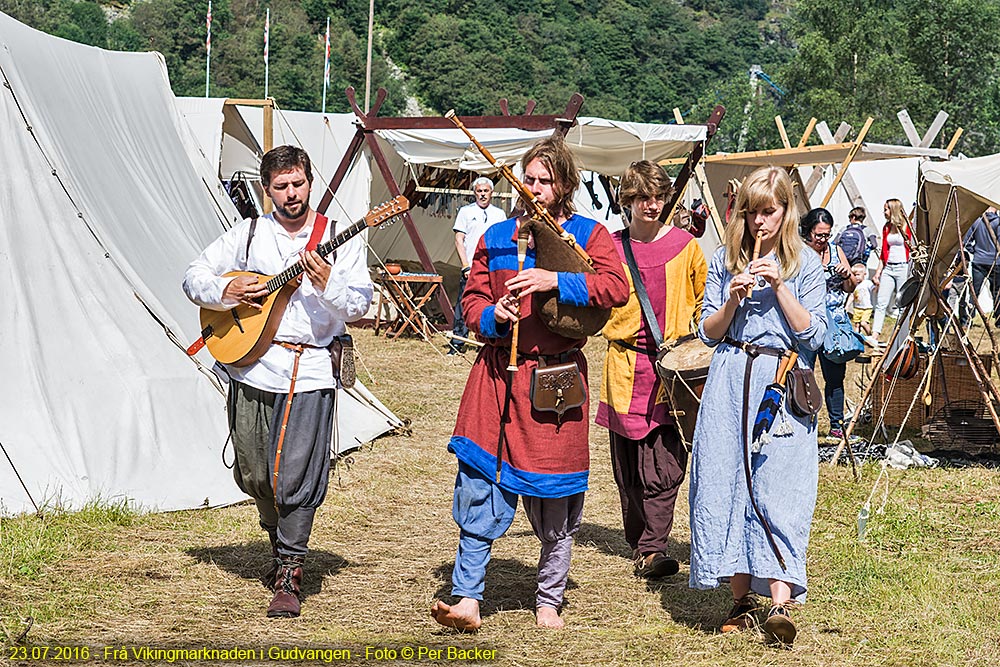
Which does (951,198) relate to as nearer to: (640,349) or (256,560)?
(640,349)

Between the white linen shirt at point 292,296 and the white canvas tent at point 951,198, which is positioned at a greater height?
the white canvas tent at point 951,198

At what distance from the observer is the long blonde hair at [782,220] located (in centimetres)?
386

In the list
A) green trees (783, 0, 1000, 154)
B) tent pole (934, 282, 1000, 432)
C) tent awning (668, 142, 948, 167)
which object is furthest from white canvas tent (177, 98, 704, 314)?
green trees (783, 0, 1000, 154)

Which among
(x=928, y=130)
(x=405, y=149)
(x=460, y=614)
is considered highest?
(x=928, y=130)

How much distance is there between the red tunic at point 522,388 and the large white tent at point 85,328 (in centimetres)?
209

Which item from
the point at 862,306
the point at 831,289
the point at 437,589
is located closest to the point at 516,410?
the point at 437,589

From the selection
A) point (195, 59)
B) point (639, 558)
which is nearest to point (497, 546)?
point (639, 558)

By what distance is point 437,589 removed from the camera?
4590mm

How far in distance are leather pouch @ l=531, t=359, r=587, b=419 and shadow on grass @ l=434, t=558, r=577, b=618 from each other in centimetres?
73

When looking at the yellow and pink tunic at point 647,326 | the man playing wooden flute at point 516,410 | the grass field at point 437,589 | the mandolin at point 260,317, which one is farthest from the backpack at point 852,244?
the mandolin at point 260,317

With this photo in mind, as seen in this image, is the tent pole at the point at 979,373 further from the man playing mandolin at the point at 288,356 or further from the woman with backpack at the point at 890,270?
the woman with backpack at the point at 890,270

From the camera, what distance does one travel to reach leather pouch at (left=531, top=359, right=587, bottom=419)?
390 centimetres

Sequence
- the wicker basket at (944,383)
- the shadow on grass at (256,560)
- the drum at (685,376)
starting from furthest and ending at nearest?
the wicker basket at (944,383) < the shadow on grass at (256,560) < the drum at (685,376)

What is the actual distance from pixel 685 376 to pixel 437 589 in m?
1.22
